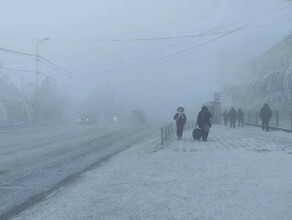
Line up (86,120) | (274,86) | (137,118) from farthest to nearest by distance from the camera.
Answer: (137,118) < (86,120) < (274,86)

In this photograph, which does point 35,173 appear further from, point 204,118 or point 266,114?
point 266,114

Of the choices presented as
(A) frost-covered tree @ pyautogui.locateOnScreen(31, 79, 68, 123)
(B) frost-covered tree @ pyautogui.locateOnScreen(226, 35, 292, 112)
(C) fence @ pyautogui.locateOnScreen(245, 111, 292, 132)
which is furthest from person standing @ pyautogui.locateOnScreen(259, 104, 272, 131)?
(A) frost-covered tree @ pyautogui.locateOnScreen(31, 79, 68, 123)

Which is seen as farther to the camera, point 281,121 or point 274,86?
point 274,86

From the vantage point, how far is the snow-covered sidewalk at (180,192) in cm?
673

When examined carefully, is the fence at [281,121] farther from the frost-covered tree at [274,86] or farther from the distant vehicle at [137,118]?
the distant vehicle at [137,118]

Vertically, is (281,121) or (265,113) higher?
(265,113)

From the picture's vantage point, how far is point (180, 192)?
8242 millimetres

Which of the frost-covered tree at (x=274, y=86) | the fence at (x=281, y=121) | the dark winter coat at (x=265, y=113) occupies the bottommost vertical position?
the fence at (x=281, y=121)

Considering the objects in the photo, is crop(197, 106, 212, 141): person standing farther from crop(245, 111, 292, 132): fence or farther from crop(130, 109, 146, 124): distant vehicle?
crop(130, 109, 146, 124): distant vehicle

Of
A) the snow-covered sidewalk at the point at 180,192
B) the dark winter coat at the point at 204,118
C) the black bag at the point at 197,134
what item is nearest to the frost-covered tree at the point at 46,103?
the black bag at the point at 197,134

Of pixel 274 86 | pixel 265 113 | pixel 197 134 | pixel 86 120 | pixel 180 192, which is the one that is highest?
pixel 274 86

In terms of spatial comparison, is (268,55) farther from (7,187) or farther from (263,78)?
(7,187)

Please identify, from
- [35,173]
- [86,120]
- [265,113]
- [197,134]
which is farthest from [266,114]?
[86,120]

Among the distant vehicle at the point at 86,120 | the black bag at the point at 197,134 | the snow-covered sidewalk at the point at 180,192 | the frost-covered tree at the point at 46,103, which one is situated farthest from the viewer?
the frost-covered tree at the point at 46,103
